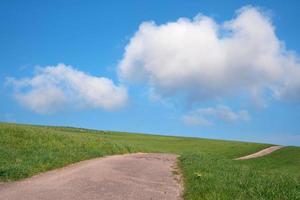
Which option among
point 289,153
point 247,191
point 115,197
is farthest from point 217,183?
point 289,153

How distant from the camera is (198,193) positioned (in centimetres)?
1523

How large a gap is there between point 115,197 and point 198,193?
2768 mm

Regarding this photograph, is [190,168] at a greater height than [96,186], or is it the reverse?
[190,168]

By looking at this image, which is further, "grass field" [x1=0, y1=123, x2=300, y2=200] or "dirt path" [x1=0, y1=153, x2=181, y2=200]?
"grass field" [x1=0, y1=123, x2=300, y2=200]

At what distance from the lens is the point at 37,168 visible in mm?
21922

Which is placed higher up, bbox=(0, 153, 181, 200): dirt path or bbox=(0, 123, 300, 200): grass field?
bbox=(0, 123, 300, 200): grass field

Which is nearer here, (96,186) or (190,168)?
(96,186)

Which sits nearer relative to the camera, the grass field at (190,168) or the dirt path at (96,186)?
the dirt path at (96,186)

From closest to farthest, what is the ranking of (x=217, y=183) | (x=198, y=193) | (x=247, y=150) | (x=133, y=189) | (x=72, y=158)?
1. (x=198, y=193)
2. (x=133, y=189)
3. (x=217, y=183)
4. (x=72, y=158)
5. (x=247, y=150)

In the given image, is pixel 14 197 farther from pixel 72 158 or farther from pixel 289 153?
pixel 289 153

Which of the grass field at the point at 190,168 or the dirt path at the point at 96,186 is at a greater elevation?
the grass field at the point at 190,168

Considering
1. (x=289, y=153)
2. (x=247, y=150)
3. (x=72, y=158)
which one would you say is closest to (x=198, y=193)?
(x=72, y=158)

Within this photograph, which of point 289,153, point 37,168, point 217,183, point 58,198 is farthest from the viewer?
point 289,153

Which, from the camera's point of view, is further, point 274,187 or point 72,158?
point 72,158
